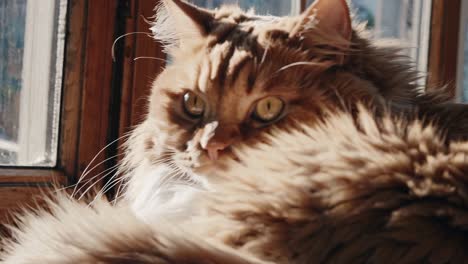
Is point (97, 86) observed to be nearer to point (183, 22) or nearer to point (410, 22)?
point (183, 22)

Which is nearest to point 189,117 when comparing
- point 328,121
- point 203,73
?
point 203,73

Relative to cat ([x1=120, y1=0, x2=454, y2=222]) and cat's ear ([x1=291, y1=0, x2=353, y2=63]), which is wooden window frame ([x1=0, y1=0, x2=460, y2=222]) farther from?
cat's ear ([x1=291, y1=0, x2=353, y2=63])

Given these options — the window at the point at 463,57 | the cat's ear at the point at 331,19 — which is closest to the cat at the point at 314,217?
the cat's ear at the point at 331,19

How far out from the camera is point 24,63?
55.6 inches

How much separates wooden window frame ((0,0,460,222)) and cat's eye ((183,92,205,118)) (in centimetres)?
31

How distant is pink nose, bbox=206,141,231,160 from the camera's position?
100 cm

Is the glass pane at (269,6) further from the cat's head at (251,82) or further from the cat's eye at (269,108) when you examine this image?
the cat's eye at (269,108)

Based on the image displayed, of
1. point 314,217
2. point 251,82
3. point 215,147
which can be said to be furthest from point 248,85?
point 314,217

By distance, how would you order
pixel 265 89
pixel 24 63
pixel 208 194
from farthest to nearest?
pixel 24 63 → pixel 265 89 → pixel 208 194

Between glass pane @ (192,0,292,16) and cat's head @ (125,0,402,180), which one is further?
glass pane @ (192,0,292,16)

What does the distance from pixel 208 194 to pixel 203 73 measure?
0.41m

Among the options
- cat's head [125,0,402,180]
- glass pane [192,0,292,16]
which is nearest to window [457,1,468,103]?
glass pane [192,0,292,16]

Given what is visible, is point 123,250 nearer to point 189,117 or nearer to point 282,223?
point 282,223

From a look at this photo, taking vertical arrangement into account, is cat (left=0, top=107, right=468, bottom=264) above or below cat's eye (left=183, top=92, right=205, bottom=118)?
below
